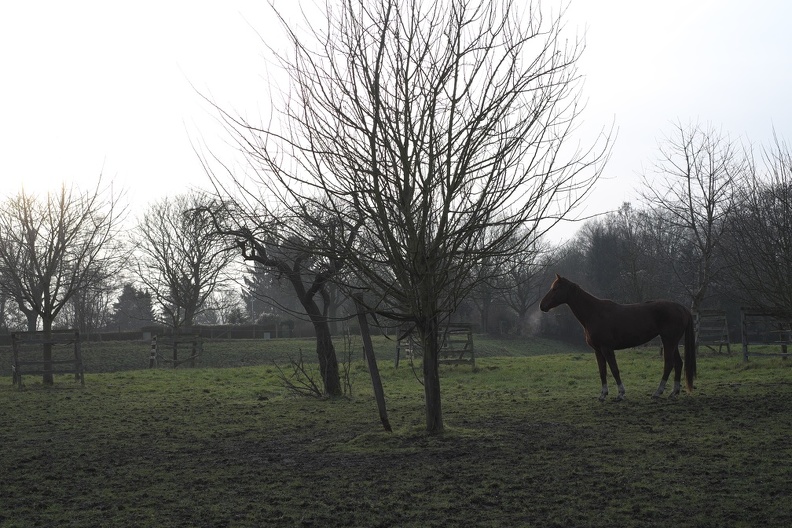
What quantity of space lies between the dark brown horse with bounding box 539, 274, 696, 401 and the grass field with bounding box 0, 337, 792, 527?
1.95 feet

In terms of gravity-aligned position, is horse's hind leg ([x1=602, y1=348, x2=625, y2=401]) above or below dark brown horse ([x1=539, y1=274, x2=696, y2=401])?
below

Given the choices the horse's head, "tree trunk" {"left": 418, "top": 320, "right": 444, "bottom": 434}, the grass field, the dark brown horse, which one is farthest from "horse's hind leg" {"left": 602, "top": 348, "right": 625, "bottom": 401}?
"tree trunk" {"left": 418, "top": 320, "right": 444, "bottom": 434}

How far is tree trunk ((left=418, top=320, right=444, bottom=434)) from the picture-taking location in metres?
7.99

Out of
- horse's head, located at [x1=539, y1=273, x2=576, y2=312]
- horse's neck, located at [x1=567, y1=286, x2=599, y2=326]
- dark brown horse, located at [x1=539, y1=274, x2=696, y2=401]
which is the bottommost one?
dark brown horse, located at [x1=539, y1=274, x2=696, y2=401]

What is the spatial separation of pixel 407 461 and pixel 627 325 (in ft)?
19.1

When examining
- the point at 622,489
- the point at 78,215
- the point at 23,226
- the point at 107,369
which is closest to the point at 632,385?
the point at 622,489

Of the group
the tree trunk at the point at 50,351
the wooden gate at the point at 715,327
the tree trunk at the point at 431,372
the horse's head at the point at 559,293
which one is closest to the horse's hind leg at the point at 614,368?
the horse's head at the point at 559,293

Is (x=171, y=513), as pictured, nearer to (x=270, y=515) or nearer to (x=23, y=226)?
(x=270, y=515)

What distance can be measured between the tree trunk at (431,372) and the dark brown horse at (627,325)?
3.90 m

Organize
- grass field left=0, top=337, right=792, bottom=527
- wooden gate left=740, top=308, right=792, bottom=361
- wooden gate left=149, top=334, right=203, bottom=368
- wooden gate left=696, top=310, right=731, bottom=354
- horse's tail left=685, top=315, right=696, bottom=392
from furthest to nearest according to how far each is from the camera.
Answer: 1. wooden gate left=149, top=334, right=203, bottom=368
2. wooden gate left=696, top=310, right=731, bottom=354
3. wooden gate left=740, top=308, right=792, bottom=361
4. horse's tail left=685, top=315, right=696, bottom=392
5. grass field left=0, top=337, right=792, bottom=527

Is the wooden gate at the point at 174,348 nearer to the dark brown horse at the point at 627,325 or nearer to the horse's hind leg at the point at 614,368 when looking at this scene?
the dark brown horse at the point at 627,325

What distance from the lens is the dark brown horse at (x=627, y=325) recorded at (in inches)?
454

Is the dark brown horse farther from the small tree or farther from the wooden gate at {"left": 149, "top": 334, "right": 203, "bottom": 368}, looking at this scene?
the small tree

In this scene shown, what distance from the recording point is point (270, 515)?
509 cm
